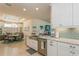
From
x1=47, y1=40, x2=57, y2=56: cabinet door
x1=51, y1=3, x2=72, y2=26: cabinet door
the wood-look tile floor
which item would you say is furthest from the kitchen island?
x1=51, y1=3, x2=72, y2=26: cabinet door

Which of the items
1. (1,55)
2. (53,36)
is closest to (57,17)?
(53,36)

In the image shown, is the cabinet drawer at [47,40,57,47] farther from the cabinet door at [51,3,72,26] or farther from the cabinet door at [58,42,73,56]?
the cabinet door at [51,3,72,26]

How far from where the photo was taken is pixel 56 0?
2523 mm

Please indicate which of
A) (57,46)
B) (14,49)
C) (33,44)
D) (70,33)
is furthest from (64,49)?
(14,49)

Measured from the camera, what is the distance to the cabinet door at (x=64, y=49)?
8.14 ft

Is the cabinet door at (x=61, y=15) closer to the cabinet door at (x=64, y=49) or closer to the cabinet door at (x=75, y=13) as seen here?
the cabinet door at (x=75, y=13)

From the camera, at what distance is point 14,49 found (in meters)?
2.80

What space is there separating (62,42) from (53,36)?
Answer: 332mm

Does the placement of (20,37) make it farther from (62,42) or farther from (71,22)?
(71,22)

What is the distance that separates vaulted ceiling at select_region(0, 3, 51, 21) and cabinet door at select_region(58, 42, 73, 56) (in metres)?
0.64

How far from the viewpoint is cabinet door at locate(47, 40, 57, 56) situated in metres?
2.77

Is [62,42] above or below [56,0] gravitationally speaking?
below

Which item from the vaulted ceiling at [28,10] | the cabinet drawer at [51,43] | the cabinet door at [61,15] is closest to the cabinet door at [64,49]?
the cabinet drawer at [51,43]

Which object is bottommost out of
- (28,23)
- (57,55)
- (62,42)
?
(57,55)
